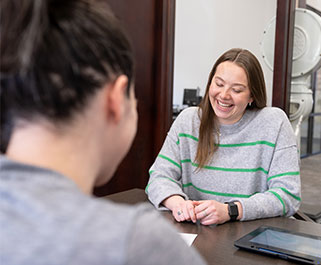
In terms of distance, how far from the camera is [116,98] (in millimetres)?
535

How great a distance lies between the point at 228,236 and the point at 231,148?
52 centimetres

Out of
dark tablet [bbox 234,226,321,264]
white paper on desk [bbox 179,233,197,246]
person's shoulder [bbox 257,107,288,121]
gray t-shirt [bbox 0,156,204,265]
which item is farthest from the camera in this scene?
person's shoulder [bbox 257,107,288,121]

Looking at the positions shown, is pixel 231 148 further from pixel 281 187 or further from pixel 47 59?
pixel 47 59

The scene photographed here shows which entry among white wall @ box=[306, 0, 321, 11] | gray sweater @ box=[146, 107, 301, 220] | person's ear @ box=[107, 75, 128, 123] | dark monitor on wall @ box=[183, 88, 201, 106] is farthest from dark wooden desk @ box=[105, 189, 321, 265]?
dark monitor on wall @ box=[183, 88, 201, 106]

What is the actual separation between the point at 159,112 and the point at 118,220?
227cm

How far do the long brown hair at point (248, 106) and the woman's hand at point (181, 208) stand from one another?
264 mm

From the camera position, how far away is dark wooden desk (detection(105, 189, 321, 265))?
41.4 inches

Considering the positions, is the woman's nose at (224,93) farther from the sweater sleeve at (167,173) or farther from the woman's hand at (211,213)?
the woman's hand at (211,213)

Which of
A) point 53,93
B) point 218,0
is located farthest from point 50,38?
point 218,0

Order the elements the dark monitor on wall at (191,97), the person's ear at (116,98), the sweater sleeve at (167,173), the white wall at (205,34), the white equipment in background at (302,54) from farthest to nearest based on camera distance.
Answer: the dark monitor on wall at (191,97)
the white wall at (205,34)
the white equipment in background at (302,54)
the sweater sleeve at (167,173)
the person's ear at (116,98)

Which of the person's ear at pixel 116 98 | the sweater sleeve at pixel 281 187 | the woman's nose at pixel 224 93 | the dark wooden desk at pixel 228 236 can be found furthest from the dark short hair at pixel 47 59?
the woman's nose at pixel 224 93

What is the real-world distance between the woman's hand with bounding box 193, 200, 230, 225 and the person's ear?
33.7 inches

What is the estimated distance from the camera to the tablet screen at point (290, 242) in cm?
108

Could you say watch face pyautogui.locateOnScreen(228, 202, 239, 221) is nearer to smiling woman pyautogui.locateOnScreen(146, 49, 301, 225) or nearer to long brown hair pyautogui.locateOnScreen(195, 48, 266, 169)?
smiling woman pyautogui.locateOnScreen(146, 49, 301, 225)
